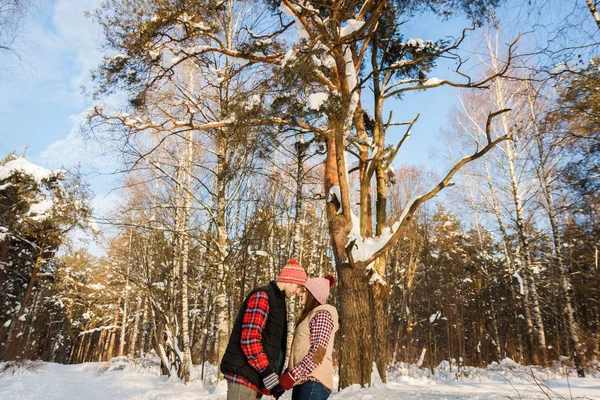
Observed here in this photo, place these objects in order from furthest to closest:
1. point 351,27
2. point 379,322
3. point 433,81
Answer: point 433,81 < point 379,322 < point 351,27

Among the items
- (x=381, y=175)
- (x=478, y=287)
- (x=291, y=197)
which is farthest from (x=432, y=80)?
(x=478, y=287)

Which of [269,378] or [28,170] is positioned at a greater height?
[28,170]

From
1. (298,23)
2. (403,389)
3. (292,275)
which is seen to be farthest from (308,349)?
(298,23)

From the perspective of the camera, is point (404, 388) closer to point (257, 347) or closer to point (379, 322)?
point (379, 322)

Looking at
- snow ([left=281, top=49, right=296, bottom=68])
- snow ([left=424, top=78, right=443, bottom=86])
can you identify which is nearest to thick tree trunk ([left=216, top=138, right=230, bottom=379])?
snow ([left=281, top=49, right=296, bottom=68])

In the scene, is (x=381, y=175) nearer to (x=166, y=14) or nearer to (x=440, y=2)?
(x=440, y=2)

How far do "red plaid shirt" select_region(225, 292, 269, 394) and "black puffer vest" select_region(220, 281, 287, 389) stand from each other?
1.3 inches

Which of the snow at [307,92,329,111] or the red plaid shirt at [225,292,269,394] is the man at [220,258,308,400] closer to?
the red plaid shirt at [225,292,269,394]

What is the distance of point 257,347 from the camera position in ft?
7.59

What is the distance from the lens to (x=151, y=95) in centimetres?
761

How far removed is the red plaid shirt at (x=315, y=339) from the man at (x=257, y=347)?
0.16 m

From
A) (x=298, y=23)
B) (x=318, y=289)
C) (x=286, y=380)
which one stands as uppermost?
(x=298, y=23)

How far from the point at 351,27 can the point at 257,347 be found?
16.8 feet

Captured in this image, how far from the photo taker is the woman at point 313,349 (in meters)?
2.43
